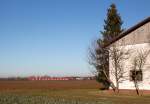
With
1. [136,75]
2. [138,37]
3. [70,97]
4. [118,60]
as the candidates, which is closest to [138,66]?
[136,75]

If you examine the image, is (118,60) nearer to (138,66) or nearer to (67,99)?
(138,66)

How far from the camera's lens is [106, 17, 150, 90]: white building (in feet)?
116

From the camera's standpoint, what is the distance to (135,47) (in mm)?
36375

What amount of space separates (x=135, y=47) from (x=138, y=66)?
2033 millimetres

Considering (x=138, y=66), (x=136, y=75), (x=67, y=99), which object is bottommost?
(x=67, y=99)

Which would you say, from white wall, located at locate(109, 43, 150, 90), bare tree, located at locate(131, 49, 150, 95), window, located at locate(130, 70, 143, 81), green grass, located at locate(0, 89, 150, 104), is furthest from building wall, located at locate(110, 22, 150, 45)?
green grass, located at locate(0, 89, 150, 104)

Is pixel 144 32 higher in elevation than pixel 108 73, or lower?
higher

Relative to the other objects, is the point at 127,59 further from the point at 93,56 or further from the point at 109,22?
the point at 109,22

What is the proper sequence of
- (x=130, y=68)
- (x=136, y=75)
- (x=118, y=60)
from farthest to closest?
1. (x=118, y=60)
2. (x=130, y=68)
3. (x=136, y=75)

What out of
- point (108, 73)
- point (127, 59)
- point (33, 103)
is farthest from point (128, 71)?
point (33, 103)

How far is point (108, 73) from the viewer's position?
4091 cm

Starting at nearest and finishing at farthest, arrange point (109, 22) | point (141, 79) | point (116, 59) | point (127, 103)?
point (127, 103) < point (141, 79) < point (116, 59) < point (109, 22)

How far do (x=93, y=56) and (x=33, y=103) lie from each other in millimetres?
21483

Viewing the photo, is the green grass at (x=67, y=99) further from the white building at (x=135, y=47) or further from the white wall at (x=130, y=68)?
the white building at (x=135, y=47)
